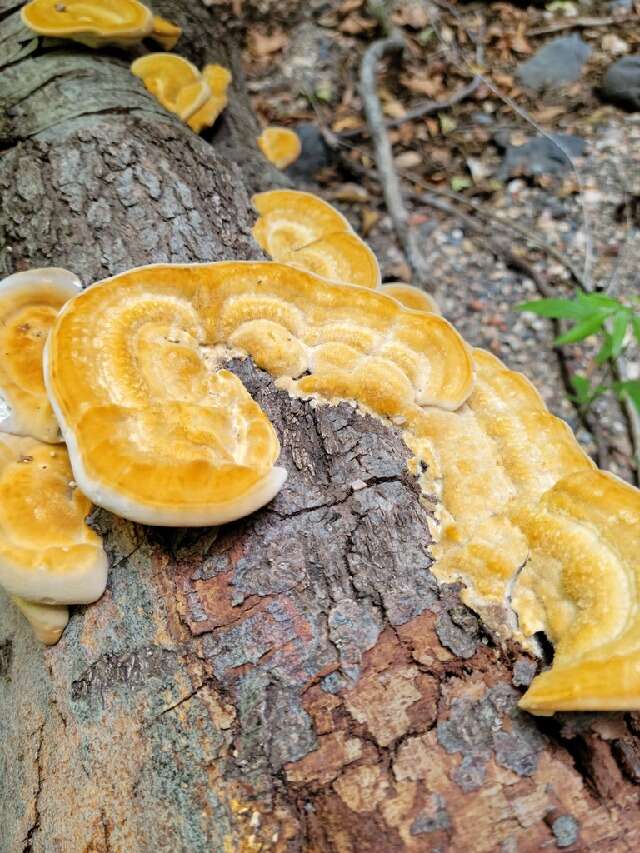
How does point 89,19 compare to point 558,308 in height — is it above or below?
above

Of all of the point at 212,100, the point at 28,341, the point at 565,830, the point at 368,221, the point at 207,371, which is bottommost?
the point at 368,221

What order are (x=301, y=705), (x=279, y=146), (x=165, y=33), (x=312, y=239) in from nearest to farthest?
(x=301, y=705), (x=312, y=239), (x=165, y=33), (x=279, y=146)

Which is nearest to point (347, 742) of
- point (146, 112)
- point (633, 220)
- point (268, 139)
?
point (146, 112)

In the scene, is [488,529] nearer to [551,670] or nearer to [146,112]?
[551,670]

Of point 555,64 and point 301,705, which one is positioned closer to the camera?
point 301,705

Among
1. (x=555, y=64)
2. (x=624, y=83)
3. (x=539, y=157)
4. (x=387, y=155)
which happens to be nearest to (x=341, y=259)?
(x=387, y=155)

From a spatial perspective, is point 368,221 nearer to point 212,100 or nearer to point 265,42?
point 212,100

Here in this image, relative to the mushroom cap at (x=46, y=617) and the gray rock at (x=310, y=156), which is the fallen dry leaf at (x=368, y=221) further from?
the mushroom cap at (x=46, y=617)
